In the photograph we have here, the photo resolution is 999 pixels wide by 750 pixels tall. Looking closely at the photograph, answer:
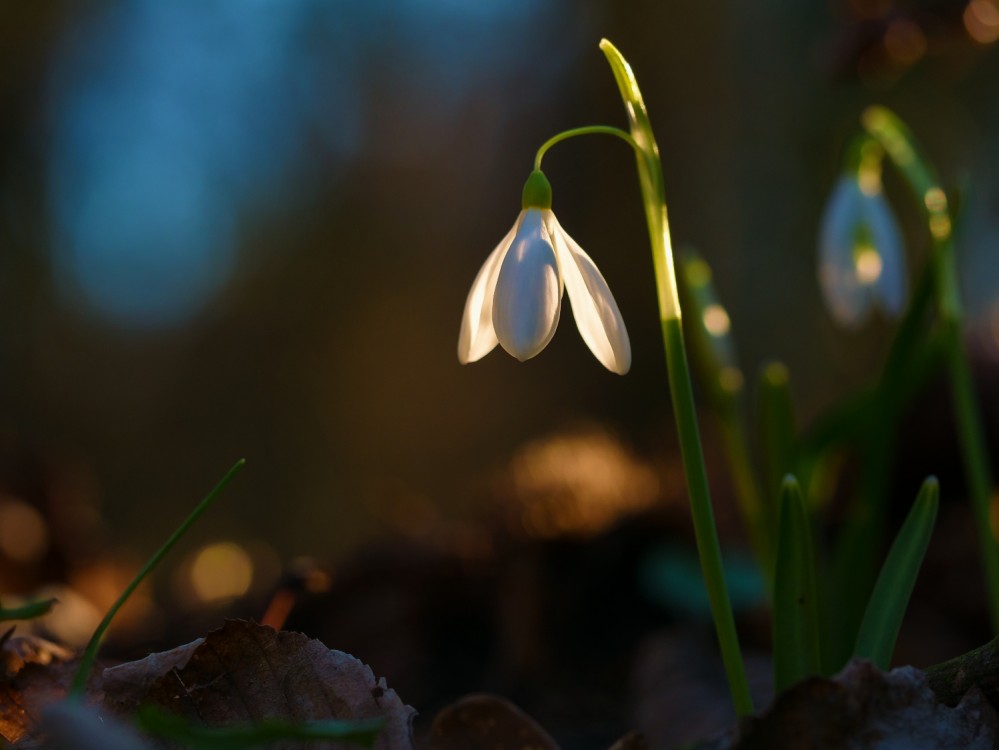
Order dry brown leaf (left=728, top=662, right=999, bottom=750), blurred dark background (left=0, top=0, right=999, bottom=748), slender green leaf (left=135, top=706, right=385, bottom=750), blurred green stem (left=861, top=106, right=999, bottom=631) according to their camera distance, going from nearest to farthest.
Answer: slender green leaf (left=135, top=706, right=385, bottom=750)
dry brown leaf (left=728, top=662, right=999, bottom=750)
blurred green stem (left=861, top=106, right=999, bottom=631)
blurred dark background (left=0, top=0, right=999, bottom=748)

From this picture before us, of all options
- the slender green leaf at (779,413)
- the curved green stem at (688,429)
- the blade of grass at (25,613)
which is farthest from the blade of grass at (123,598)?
the slender green leaf at (779,413)

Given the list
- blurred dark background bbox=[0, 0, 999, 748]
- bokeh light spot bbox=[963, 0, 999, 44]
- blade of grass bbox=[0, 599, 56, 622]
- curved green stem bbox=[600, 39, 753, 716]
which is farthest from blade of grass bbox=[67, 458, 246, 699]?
blurred dark background bbox=[0, 0, 999, 748]

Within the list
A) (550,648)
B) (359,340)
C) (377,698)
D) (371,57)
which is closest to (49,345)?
(359,340)

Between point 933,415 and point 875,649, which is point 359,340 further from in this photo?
point 875,649

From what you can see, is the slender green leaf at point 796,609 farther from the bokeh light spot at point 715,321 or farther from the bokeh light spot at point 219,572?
the bokeh light spot at point 219,572

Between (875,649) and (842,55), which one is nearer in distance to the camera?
(875,649)

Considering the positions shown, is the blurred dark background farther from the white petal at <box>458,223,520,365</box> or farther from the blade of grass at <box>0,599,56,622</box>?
the blade of grass at <box>0,599,56,622</box>
